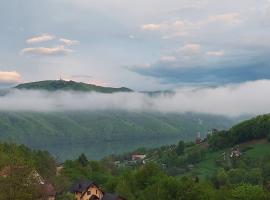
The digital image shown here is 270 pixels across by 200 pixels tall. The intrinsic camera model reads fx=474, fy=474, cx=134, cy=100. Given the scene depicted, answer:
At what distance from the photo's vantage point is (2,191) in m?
43.5

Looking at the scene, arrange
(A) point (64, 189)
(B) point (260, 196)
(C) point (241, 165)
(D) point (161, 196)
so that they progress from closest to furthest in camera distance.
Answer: (B) point (260, 196)
(D) point (161, 196)
(A) point (64, 189)
(C) point (241, 165)

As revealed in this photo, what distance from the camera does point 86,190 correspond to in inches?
3947

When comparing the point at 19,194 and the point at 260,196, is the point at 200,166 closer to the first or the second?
the point at 260,196

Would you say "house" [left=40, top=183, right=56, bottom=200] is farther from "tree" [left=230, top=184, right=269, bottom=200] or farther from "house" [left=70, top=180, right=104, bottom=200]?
"tree" [left=230, top=184, right=269, bottom=200]

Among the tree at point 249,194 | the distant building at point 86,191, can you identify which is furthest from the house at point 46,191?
the tree at point 249,194

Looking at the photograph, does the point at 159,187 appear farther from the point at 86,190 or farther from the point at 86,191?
the point at 86,191

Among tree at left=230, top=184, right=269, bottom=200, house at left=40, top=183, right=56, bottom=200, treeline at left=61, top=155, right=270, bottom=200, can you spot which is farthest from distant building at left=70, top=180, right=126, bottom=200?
tree at left=230, top=184, right=269, bottom=200

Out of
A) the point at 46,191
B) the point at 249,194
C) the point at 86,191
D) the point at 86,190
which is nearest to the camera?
the point at 46,191

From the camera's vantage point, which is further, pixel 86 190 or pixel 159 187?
pixel 86 190

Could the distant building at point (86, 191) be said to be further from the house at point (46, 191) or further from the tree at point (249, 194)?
the tree at point (249, 194)

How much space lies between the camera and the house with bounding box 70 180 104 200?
100 metres

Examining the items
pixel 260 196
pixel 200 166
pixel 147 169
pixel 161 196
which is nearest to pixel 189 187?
pixel 161 196

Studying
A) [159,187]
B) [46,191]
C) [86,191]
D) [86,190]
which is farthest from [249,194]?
[86,191]

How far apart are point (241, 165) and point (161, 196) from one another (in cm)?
11728
